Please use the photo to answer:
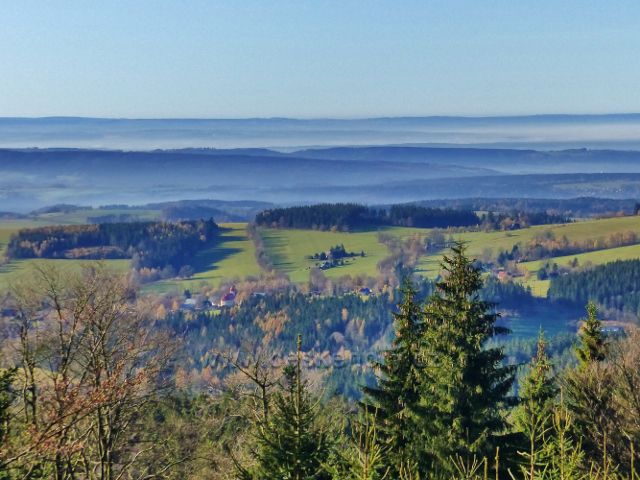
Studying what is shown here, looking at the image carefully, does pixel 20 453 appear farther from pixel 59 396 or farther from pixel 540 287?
pixel 540 287

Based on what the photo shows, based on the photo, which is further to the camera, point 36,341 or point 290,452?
point 36,341

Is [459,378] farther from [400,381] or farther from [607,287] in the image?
[607,287]

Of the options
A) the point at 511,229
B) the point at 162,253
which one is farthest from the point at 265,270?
the point at 511,229

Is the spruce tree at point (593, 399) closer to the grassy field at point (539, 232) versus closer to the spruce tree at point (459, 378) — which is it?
the spruce tree at point (459, 378)

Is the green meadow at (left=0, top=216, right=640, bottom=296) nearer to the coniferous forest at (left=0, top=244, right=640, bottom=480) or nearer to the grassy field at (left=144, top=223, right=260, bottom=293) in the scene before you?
the grassy field at (left=144, top=223, right=260, bottom=293)

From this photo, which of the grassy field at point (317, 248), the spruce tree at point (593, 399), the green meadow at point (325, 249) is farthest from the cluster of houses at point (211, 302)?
the spruce tree at point (593, 399)

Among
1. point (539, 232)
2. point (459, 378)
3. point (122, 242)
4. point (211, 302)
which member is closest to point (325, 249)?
point (211, 302)
